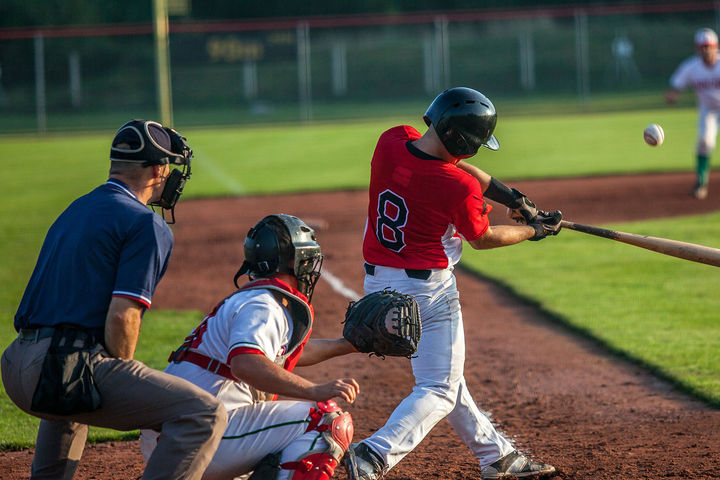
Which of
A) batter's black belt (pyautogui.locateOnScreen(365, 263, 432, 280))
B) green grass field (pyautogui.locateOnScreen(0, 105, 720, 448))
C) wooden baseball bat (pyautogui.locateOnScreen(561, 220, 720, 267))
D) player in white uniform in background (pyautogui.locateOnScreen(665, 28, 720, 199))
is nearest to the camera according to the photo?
batter's black belt (pyautogui.locateOnScreen(365, 263, 432, 280))

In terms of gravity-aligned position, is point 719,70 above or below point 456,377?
above

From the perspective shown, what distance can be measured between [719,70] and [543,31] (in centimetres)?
2983

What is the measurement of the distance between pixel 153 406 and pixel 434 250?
173cm

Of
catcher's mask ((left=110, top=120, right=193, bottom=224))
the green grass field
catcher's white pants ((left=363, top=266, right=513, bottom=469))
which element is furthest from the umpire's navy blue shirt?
the green grass field

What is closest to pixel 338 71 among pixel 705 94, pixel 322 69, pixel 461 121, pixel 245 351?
pixel 322 69

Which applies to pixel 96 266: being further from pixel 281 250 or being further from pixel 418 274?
pixel 418 274

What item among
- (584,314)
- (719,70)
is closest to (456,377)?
(584,314)

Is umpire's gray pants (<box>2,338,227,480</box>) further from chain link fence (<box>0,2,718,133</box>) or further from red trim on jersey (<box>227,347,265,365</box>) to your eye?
chain link fence (<box>0,2,718,133</box>)

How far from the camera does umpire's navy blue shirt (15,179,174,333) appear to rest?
335 centimetres

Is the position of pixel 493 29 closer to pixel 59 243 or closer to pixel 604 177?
pixel 604 177

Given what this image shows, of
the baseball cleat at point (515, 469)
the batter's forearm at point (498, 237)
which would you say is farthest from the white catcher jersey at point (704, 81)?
the baseball cleat at point (515, 469)

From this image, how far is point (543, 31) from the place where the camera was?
42.8m

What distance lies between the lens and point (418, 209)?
Answer: 4.35m

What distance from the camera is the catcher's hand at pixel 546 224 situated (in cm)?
480
